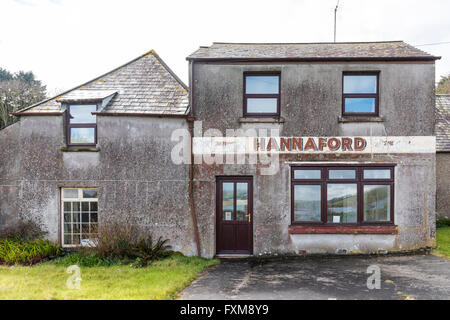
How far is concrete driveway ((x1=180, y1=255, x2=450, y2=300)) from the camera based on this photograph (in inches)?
234

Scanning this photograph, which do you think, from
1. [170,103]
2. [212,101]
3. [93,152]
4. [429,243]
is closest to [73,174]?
[93,152]

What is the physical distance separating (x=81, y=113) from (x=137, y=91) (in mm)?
2012

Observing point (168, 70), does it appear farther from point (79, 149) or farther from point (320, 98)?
point (320, 98)

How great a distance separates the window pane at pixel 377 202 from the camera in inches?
356

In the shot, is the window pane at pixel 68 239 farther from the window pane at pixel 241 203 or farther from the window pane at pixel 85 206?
the window pane at pixel 241 203

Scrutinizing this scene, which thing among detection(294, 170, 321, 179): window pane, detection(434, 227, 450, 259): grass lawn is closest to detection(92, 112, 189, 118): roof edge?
detection(294, 170, 321, 179): window pane

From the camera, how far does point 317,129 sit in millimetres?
9055

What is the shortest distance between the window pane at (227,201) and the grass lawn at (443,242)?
685cm

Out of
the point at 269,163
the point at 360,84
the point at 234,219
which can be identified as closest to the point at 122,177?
the point at 234,219

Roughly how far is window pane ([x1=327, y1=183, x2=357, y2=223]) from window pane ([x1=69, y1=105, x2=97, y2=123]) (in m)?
8.31

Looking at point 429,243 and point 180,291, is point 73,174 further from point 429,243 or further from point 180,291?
point 429,243

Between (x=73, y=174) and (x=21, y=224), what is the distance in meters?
2.42
